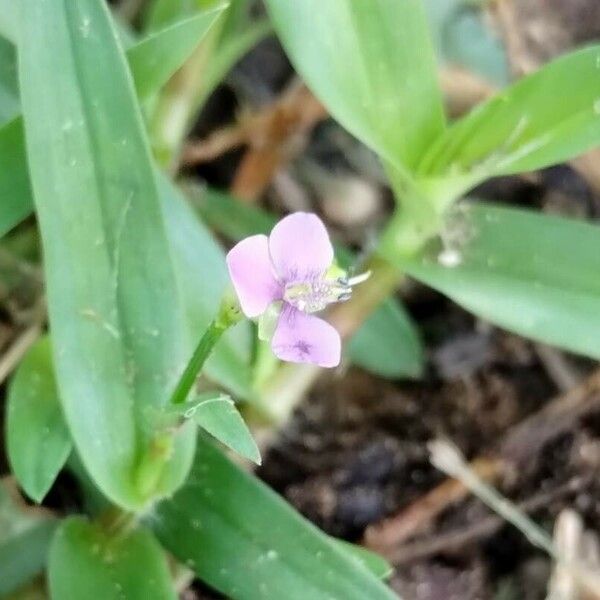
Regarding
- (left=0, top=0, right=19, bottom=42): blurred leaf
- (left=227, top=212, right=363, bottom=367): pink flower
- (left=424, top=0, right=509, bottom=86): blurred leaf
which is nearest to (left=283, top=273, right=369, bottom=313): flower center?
(left=227, top=212, right=363, bottom=367): pink flower

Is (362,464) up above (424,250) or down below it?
below

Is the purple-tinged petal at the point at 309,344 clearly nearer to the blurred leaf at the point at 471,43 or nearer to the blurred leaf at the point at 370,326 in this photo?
the blurred leaf at the point at 370,326

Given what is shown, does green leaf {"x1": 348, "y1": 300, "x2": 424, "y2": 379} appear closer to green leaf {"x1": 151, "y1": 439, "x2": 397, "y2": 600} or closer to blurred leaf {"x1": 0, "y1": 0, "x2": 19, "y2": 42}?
green leaf {"x1": 151, "y1": 439, "x2": 397, "y2": 600}

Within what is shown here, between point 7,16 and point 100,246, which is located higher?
point 7,16

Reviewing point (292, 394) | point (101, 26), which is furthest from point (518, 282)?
point (101, 26)

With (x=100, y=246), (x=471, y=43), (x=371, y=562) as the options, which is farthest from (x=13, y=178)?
(x=471, y=43)

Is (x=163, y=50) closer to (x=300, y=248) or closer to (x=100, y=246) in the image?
(x=100, y=246)

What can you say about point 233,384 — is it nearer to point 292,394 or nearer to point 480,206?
point 292,394
